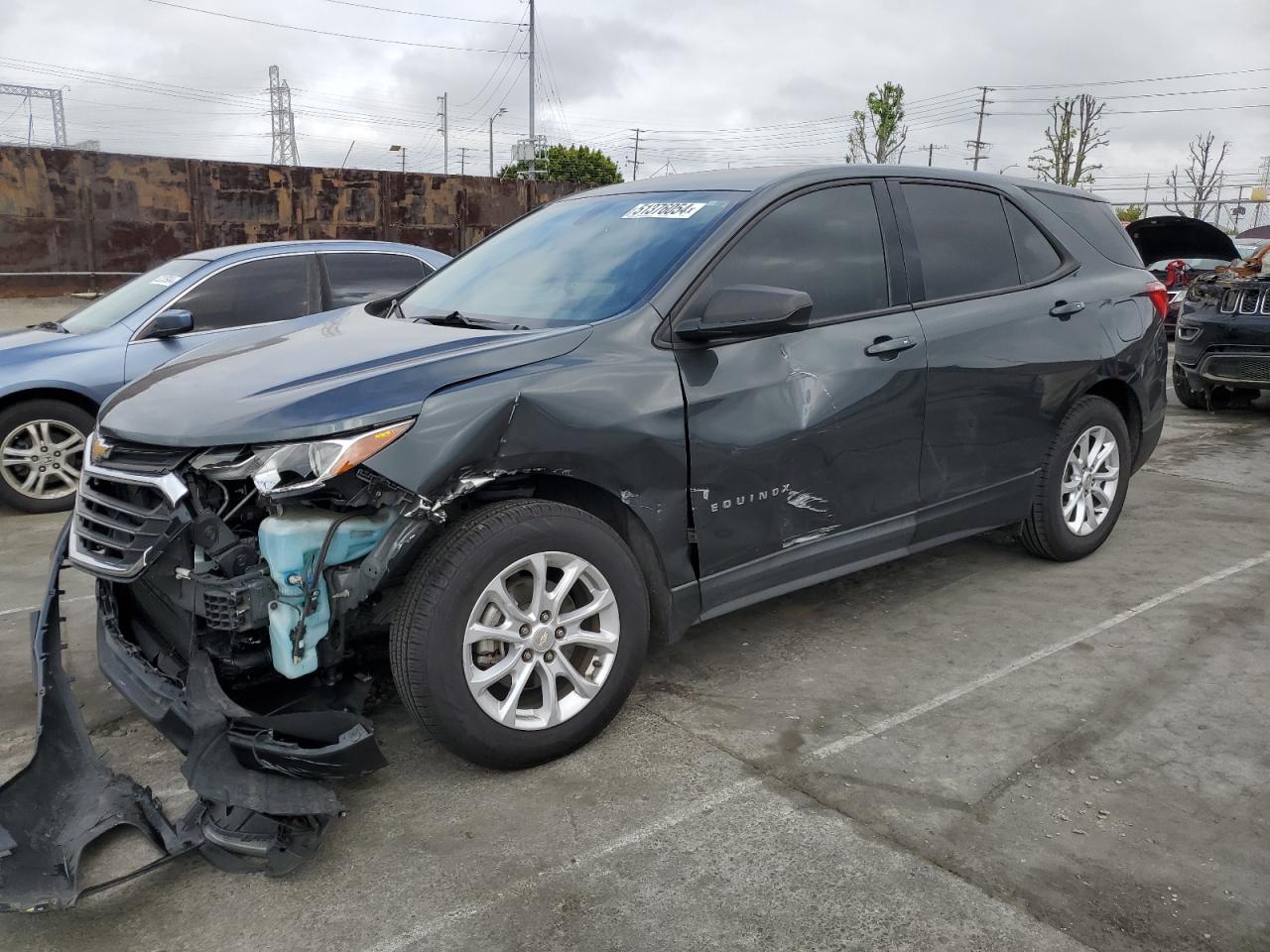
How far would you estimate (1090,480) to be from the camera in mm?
4859

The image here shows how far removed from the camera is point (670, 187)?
403 centimetres

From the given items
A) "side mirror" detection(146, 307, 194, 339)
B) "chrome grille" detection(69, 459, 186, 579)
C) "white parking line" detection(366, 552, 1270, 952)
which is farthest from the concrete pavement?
"side mirror" detection(146, 307, 194, 339)

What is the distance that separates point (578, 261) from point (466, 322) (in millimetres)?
490

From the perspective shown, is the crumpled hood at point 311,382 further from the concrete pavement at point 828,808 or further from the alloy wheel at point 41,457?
the alloy wheel at point 41,457

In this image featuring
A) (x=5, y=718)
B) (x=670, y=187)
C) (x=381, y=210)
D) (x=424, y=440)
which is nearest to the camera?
(x=424, y=440)

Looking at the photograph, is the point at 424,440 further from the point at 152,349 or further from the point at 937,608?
the point at 152,349

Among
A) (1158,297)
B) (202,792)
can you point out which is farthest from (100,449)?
(1158,297)

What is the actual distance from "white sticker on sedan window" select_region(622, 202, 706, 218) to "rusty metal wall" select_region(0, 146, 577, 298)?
15.0 meters

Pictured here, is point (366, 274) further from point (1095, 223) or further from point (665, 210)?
point (1095, 223)

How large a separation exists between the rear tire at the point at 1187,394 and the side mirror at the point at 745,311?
786cm

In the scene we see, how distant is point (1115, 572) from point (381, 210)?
16.6 m

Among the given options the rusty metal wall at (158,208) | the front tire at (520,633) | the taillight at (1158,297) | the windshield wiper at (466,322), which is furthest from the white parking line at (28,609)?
the rusty metal wall at (158,208)

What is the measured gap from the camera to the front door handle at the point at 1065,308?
450 centimetres

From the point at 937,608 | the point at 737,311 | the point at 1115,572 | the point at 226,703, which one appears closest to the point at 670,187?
the point at 737,311
